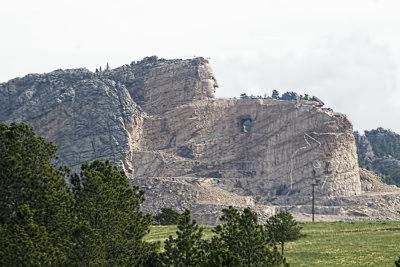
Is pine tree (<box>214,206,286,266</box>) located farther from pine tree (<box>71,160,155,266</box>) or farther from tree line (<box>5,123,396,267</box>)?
pine tree (<box>71,160,155,266</box>)

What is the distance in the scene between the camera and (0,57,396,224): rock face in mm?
148000

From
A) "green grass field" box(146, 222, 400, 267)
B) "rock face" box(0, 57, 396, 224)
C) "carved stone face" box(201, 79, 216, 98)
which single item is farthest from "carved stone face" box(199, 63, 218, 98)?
"green grass field" box(146, 222, 400, 267)

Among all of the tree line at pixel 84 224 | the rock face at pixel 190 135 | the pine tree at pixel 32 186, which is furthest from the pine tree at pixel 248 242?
the rock face at pixel 190 135

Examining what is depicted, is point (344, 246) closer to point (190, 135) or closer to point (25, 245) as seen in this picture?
point (25, 245)

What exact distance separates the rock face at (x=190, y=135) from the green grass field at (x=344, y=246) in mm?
49696

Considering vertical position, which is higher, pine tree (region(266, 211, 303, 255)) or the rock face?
the rock face

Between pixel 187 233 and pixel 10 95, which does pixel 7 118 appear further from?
pixel 187 233

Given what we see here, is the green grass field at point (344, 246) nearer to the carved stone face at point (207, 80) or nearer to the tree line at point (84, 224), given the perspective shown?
the tree line at point (84, 224)

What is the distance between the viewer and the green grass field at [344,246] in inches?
2501

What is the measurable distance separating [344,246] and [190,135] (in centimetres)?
9592

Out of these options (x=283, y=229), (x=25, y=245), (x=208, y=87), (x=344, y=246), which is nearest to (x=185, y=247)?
(x=25, y=245)

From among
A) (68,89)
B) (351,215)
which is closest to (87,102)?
(68,89)

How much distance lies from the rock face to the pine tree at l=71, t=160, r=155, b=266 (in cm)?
8550

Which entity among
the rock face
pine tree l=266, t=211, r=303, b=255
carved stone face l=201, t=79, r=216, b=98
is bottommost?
pine tree l=266, t=211, r=303, b=255
